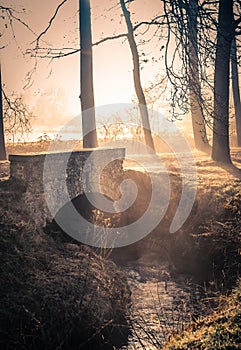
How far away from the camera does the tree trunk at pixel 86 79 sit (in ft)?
47.8

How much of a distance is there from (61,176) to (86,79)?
18.9 feet

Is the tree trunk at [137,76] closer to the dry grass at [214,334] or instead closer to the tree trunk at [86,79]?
the tree trunk at [86,79]

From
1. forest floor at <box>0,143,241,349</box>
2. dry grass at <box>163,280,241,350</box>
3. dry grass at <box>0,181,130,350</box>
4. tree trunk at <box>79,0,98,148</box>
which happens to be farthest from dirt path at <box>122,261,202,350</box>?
tree trunk at <box>79,0,98,148</box>

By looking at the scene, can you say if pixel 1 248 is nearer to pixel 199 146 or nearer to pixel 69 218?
pixel 69 218

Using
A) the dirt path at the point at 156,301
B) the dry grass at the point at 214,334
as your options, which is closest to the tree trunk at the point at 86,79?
the dirt path at the point at 156,301

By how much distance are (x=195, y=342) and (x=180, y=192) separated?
261 inches

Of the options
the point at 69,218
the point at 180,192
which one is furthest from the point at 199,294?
the point at 69,218

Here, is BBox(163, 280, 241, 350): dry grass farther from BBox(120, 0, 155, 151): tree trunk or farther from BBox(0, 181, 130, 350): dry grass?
BBox(120, 0, 155, 151): tree trunk

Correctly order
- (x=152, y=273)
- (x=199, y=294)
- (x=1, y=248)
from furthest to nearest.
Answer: (x=152, y=273)
(x=199, y=294)
(x=1, y=248)

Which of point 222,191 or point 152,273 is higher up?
point 222,191

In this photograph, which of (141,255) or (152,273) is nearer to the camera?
(152,273)

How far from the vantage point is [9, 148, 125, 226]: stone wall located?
9133 millimetres

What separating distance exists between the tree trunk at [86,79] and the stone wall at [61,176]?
2972 mm

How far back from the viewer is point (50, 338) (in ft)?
20.5
